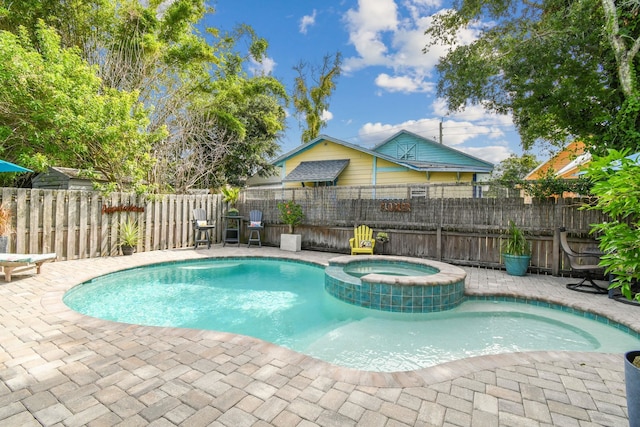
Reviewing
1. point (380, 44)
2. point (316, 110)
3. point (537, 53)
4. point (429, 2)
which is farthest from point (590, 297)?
point (316, 110)

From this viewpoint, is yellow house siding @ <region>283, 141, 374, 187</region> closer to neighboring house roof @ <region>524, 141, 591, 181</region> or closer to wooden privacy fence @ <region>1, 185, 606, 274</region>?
wooden privacy fence @ <region>1, 185, 606, 274</region>

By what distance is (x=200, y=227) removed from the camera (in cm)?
928

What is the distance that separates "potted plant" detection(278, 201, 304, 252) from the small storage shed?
543 centimetres

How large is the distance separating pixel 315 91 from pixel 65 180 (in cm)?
1499

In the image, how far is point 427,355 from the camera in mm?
3367

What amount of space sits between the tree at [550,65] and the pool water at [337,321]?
4.28 m

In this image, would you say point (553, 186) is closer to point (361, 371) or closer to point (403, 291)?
point (403, 291)

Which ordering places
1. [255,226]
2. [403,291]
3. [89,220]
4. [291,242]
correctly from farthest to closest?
1. [255,226]
2. [291,242]
3. [89,220]
4. [403,291]

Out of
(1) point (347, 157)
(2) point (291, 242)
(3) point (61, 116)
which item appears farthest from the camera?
(1) point (347, 157)

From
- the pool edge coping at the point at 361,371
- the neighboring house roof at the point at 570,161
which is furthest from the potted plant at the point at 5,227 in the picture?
the neighboring house roof at the point at 570,161

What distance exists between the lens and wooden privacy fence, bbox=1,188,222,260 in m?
6.32

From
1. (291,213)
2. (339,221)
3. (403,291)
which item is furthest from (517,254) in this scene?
(291,213)

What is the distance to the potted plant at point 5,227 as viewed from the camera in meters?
5.54

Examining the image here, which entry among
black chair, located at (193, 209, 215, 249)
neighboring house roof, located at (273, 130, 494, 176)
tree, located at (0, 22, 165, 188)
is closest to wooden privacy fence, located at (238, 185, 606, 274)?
black chair, located at (193, 209, 215, 249)
